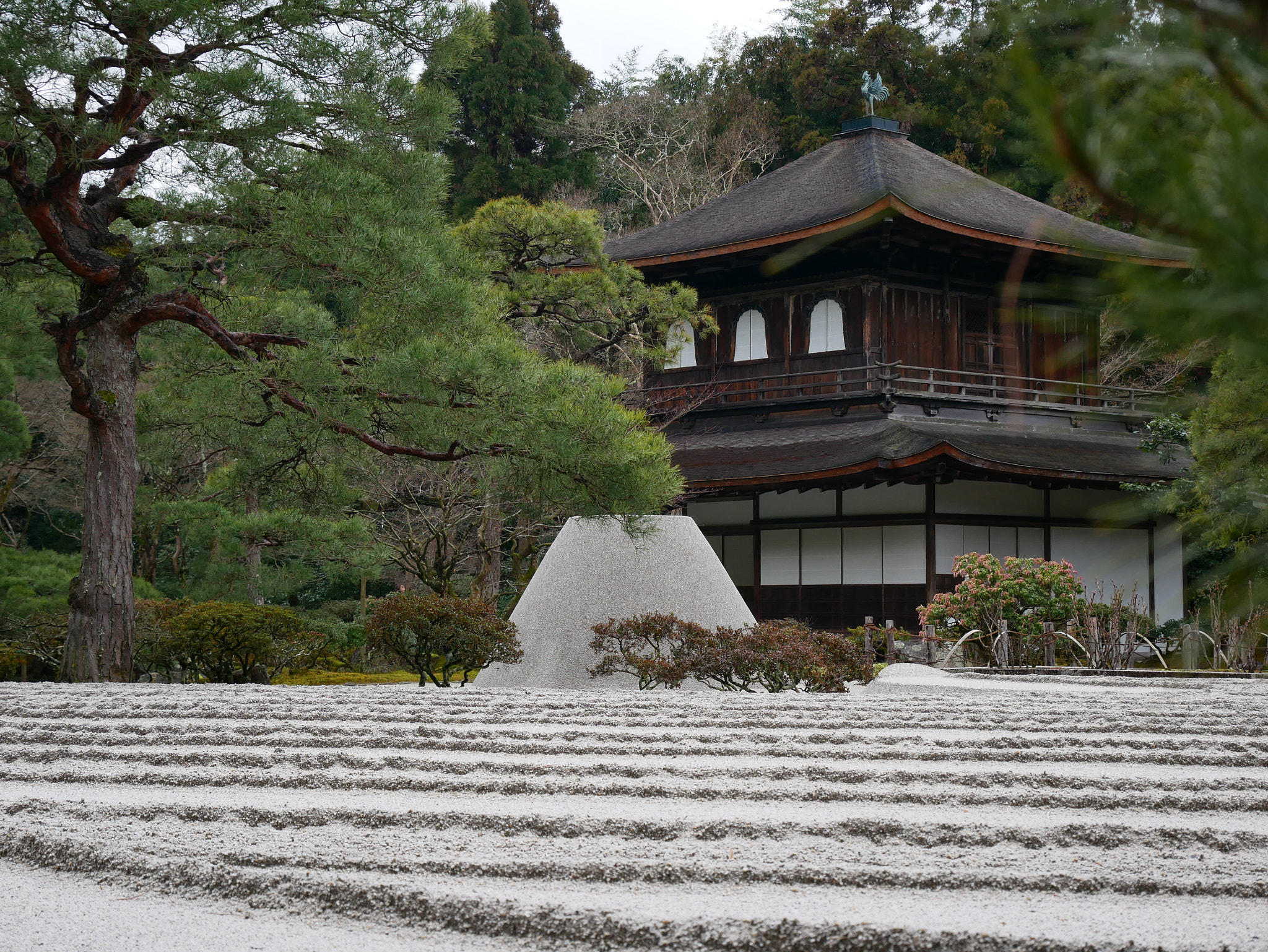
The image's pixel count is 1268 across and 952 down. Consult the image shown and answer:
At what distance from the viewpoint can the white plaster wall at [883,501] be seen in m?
15.2

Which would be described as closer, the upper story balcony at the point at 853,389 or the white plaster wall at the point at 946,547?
the white plaster wall at the point at 946,547

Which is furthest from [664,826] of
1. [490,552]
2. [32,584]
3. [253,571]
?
[490,552]

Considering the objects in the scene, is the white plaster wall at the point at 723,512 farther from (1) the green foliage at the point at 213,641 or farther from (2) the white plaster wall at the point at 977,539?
(1) the green foliage at the point at 213,641

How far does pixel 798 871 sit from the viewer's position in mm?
2689

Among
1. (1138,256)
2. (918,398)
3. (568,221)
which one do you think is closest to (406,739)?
(1138,256)

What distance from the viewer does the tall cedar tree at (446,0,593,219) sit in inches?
1056

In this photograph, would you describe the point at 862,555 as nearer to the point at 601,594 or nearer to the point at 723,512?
the point at 723,512

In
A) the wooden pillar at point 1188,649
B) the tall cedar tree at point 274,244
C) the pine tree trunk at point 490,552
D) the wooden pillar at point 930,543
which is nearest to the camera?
the tall cedar tree at point 274,244

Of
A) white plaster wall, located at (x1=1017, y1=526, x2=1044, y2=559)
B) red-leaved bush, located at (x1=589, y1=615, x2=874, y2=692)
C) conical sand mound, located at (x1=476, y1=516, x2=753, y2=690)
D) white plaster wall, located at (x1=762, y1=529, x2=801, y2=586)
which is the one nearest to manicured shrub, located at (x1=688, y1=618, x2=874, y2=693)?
red-leaved bush, located at (x1=589, y1=615, x2=874, y2=692)

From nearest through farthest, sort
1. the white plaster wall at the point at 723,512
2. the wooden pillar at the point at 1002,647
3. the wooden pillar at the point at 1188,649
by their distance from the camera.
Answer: the wooden pillar at the point at 1002,647 < the wooden pillar at the point at 1188,649 < the white plaster wall at the point at 723,512

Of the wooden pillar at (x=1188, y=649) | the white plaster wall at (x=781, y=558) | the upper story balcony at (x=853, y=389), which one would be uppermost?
the upper story balcony at (x=853, y=389)

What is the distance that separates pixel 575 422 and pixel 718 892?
17.9ft

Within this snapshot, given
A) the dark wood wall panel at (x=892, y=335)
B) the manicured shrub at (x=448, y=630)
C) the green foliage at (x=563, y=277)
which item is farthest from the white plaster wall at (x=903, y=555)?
the manicured shrub at (x=448, y=630)

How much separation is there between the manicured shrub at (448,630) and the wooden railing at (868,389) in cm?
837
